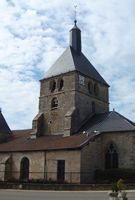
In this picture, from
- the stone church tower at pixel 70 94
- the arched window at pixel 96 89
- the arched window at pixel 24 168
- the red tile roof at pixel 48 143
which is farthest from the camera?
the arched window at pixel 96 89

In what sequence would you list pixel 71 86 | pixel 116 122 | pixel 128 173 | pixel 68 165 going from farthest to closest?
1. pixel 71 86
2. pixel 116 122
3. pixel 68 165
4. pixel 128 173

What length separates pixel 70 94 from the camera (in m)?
40.2

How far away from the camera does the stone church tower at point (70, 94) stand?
130 ft

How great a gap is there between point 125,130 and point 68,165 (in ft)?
20.7

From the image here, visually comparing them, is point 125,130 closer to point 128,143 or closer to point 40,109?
point 128,143

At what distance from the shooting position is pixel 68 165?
32281mm

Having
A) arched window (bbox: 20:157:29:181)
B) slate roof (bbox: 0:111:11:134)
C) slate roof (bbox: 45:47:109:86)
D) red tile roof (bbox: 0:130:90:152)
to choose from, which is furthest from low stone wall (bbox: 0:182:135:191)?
slate roof (bbox: 0:111:11:134)

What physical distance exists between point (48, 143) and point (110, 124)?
22.0 ft

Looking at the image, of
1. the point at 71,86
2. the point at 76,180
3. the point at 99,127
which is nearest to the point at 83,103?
the point at 71,86

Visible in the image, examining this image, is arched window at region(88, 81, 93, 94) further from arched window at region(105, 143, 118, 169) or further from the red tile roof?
arched window at region(105, 143, 118, 169)

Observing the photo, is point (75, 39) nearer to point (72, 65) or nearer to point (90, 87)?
point (72, 65)

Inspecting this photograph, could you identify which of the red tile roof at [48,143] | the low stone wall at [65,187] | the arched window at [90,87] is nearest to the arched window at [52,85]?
the arched window at [90,87]

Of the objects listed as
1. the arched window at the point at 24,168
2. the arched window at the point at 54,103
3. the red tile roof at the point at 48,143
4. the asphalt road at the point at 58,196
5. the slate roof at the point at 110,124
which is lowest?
the asphalt road at the point at 58,196

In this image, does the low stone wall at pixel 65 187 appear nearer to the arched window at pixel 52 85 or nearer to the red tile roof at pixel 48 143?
the red tile roof at pixel 48 143
